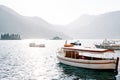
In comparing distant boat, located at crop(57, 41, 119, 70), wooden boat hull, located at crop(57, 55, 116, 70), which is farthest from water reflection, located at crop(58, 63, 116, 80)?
distant boat, located at crop(57, 41, 119, 70)

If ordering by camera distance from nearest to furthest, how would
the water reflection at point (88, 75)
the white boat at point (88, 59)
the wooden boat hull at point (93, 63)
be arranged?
the water reflection at point (88, 75), the wooden boat hull at point (93, 63), the white boat at point (88, 59)

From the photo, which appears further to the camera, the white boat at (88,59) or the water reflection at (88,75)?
the white boat at (88,59)

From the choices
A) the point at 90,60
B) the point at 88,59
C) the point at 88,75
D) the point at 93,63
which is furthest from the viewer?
the point at 88,59

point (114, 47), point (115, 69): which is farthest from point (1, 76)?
point (114, 47)

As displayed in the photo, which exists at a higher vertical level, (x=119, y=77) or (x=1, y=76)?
(x=119, y=77)

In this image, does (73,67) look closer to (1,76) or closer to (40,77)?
(40,77)

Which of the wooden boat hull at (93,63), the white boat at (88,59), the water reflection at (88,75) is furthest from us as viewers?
the white boat at (88,59)

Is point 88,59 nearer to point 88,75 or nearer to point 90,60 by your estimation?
point 90,60

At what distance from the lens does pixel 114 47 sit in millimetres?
118000

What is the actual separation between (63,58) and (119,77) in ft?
103

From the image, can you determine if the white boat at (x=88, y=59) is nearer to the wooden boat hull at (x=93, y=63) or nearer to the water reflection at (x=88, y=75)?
the wooden boat hull at (x=93, y=63)

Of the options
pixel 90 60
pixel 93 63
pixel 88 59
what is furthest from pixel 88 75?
pixel 88 59

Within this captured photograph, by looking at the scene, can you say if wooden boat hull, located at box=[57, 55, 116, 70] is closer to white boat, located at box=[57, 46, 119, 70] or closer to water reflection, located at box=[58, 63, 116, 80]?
white boat, located at box=[57, 46, 119, 70]

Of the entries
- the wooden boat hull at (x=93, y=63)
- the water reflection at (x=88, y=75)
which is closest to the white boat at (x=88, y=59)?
→ the wooden boat hull at (x=93, y=63)
